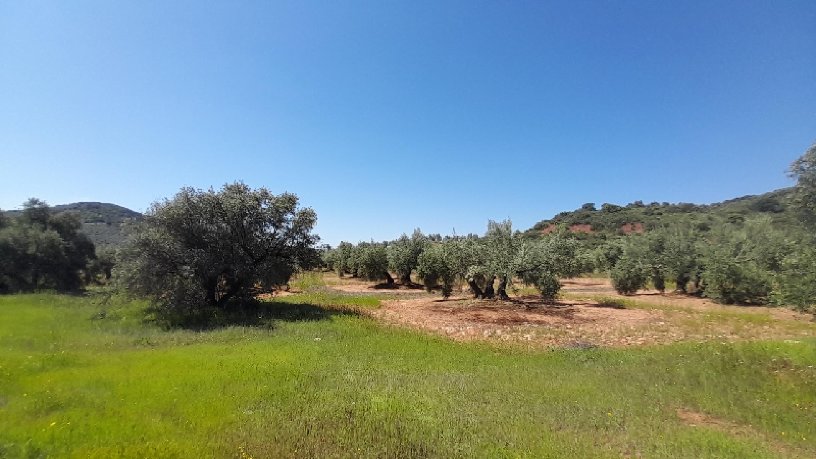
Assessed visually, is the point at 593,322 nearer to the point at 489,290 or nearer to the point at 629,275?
the point at 489,290

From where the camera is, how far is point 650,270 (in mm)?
39312

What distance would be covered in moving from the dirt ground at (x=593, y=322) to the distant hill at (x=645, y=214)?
214 feet

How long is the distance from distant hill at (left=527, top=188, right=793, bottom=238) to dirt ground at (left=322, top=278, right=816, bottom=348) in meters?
65.2

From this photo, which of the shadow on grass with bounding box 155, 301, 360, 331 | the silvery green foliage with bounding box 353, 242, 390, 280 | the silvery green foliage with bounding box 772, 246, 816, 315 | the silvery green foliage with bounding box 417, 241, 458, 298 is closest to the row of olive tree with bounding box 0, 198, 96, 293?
the shadow on grass with bounding box 155, 301, 360, 331

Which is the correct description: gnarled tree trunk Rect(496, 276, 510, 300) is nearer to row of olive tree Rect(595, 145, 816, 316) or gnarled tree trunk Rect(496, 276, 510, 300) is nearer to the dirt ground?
the dirt ground

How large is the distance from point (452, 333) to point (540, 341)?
14.8 feet

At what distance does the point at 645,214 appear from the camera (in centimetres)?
11600

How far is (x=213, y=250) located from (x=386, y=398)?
19313 millimetres

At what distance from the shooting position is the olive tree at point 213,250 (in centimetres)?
2305

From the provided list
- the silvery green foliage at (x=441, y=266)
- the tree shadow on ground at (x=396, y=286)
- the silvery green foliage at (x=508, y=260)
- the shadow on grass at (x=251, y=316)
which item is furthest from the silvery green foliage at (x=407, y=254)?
the shadow on grass at (x=251, y=316)

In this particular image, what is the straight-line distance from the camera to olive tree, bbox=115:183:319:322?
23047mm

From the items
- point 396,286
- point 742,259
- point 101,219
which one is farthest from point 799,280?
point 101,219

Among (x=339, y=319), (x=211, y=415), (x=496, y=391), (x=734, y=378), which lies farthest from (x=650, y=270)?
(x=211, y=415)

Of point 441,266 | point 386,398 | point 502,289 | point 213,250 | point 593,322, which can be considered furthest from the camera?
point 441,266
